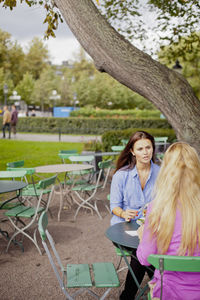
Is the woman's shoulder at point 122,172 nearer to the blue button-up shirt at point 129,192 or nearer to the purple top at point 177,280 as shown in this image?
the blue button-up shirt at point 129,192

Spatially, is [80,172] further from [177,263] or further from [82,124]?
[82,124]

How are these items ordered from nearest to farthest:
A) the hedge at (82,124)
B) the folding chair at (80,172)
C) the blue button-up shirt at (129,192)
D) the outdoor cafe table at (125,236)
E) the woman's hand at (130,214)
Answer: the outdoor cafe table at (125,236), the woman's hand at (130,214), the blue button-up shirt at (129,192), the folding chair at (80,172), the hedge at (82,124)

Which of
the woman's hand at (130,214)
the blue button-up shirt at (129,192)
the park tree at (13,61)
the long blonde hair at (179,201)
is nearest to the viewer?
the long blonde hair at (179,201)

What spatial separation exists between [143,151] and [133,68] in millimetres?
1647

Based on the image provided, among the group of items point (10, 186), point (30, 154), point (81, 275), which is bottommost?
point (30, 154)

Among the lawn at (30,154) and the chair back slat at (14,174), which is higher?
the chair back slat at (14,174)

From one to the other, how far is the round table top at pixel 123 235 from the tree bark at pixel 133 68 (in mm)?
2157

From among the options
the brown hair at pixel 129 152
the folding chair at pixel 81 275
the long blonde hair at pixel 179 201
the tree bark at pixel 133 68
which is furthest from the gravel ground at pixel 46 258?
the tree bark at pixel 133 68

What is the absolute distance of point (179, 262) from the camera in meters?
2.08

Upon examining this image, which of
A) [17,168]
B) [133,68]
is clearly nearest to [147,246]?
[133,68]

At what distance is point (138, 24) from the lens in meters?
10.7

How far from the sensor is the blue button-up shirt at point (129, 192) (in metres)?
3.61

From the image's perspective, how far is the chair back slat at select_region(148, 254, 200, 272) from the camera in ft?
6.82

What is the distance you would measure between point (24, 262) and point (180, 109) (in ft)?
9.39
